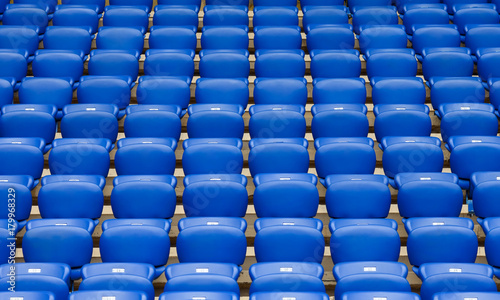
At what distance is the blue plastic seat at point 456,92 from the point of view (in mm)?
4980

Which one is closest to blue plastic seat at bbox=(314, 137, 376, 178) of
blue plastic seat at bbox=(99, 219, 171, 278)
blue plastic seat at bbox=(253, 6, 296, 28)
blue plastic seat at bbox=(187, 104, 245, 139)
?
blue plastic seat at bbox=(187, 104, 245, 139)

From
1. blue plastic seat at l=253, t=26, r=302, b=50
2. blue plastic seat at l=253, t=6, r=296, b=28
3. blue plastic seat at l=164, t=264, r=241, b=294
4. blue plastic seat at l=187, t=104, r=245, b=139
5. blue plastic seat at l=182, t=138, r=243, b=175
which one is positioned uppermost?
blue plastic seat at l=253, t=6, r=296, b=28

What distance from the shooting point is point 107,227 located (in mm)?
3723

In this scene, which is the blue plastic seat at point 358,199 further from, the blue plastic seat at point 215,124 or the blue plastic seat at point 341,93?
the blue plastic seat at point 341,93

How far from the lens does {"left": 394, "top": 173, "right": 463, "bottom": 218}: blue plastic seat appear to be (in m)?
4.01

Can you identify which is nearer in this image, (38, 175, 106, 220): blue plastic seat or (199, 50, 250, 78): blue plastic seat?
(38, 175, 106, 220): blue plastic seat

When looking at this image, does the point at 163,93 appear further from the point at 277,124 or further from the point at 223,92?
the point at 277,124

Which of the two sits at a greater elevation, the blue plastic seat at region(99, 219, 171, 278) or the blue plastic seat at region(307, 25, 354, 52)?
the blue plastic seat at region(307, 25, 354, 52)

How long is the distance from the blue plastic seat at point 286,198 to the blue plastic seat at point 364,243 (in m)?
0.37

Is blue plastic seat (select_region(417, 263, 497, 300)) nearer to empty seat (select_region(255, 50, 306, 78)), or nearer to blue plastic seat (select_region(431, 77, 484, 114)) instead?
blue plastic seat (select_region(431, 77, 484, 114))

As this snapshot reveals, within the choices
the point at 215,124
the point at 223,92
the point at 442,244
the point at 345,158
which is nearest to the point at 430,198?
the point at 442,244

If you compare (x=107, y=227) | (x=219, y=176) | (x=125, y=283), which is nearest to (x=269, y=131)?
(x=219, y=176)

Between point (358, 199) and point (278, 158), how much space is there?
0.61m

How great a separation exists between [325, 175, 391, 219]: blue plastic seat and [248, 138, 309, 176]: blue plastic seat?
14.8 inches
